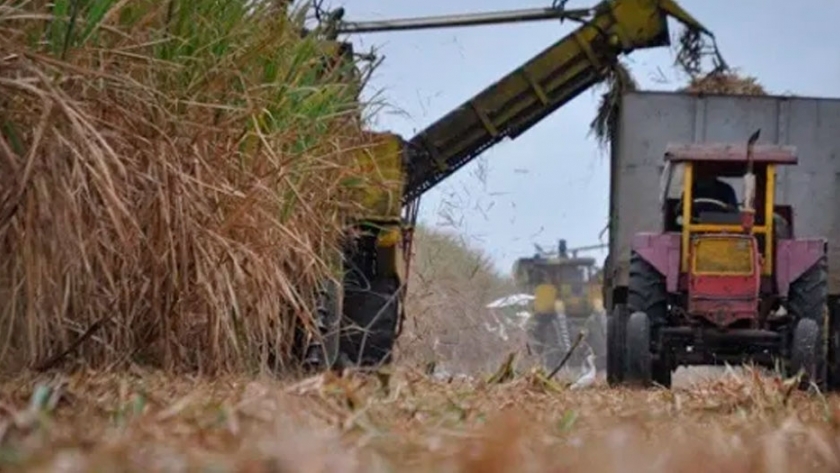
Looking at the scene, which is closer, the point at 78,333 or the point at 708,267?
the point at 78,333

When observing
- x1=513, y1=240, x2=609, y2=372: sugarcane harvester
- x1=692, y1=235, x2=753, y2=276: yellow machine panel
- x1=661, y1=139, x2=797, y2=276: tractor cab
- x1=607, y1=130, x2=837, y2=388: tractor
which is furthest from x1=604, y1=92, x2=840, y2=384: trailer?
x1=513, y1=240, x2=609, y2=372: sugarcane harvester

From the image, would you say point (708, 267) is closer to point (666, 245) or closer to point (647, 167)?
point (666, 245)

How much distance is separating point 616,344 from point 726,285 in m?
1.35

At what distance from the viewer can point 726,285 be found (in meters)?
8.77

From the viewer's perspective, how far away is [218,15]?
14.0 feet

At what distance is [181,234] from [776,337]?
18.7ft

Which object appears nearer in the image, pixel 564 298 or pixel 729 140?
pixel 729 140

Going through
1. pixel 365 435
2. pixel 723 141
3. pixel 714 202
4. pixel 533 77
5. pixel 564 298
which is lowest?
pixel 564 298

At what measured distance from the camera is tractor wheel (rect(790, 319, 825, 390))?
8453 mm

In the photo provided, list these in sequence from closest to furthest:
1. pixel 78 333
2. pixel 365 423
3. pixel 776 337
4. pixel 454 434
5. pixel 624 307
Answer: pixel 454 434
pixel 365 423
pixel 78 333
pixel 776 337
pixel 624 307

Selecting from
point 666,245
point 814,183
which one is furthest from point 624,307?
point 814,183

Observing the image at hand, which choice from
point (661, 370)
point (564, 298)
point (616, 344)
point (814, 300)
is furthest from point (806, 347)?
point (564, 298)

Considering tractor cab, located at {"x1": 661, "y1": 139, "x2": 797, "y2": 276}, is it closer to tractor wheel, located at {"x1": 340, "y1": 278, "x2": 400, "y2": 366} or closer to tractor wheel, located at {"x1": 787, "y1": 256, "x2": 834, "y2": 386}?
tractor wheel, located at {"x1": 787, "y1": 256, "x2": 834, "y2": 386}

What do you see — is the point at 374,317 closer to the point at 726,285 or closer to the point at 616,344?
the point at 726,285
